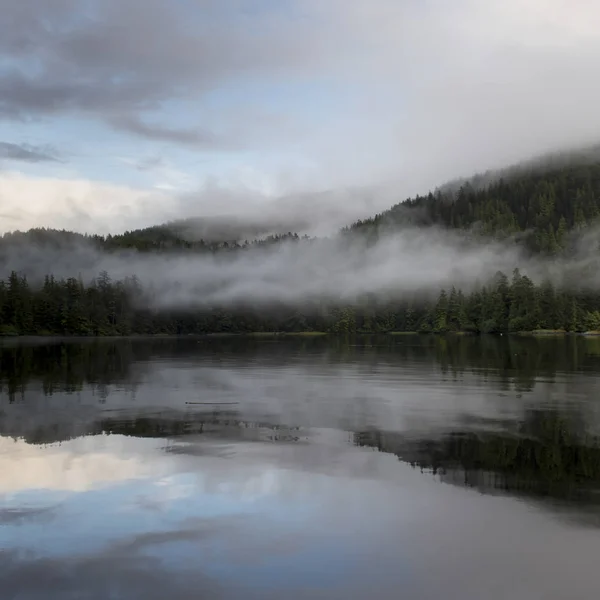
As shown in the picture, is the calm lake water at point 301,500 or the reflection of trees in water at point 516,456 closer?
the calm lake water at point 301,500

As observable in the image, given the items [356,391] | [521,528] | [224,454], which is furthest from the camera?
[356,391]

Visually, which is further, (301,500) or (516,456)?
(516,456)

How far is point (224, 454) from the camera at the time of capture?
976 inches

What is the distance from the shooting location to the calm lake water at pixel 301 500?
13.6 meters

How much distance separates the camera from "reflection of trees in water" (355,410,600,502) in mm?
20328

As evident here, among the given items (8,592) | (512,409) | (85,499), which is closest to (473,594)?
(8,592)

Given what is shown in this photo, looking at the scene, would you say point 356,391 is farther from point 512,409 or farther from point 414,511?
point 414,511

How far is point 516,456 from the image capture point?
2409cm

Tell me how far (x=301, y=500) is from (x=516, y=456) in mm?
9651

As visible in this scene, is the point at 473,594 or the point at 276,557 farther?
the point at 276,557

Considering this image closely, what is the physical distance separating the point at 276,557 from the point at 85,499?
746 cm

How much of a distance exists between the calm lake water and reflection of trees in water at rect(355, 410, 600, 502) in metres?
0.11

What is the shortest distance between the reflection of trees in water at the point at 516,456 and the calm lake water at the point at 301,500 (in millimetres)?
107

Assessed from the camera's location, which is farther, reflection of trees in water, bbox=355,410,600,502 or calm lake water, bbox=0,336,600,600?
reflection of trees in water, bbox=355,410,600,502
